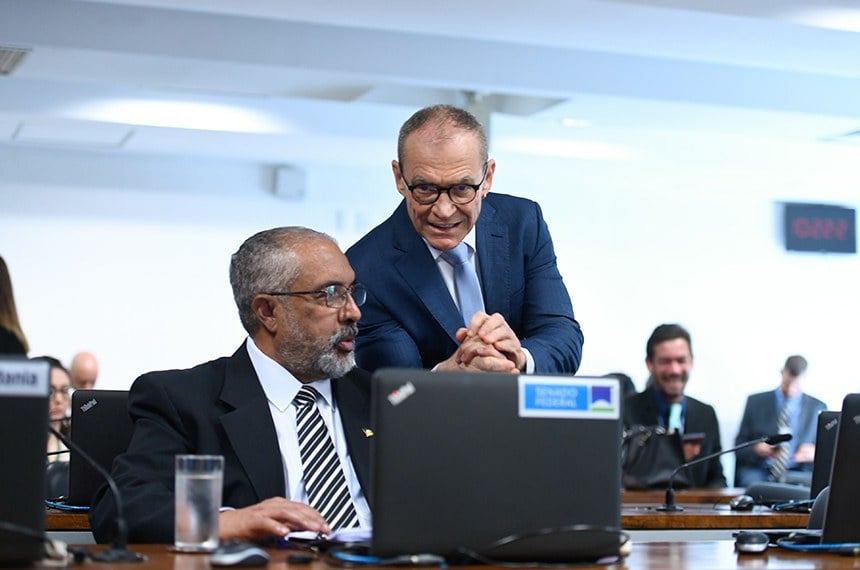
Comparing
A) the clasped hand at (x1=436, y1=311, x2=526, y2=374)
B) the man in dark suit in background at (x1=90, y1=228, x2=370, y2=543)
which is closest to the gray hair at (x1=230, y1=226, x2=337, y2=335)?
the man in dark suit in background at (x1=90, y1=228, x2=370, y2=543)

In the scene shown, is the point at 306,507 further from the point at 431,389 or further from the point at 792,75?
the point at 792,75

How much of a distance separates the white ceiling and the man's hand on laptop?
4113mm

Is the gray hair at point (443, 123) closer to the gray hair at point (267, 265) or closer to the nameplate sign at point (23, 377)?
the gray hair at point (267, 265)

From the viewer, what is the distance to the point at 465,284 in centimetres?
286

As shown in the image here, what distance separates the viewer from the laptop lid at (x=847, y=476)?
2084 mm

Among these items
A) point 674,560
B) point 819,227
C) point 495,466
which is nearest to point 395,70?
point 674,560

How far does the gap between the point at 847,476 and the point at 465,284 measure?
3.43 feet

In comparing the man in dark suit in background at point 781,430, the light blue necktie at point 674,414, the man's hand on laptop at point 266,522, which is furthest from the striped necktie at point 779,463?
the man's hand on laptop at point 266,522

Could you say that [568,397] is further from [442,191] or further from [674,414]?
[674,414]

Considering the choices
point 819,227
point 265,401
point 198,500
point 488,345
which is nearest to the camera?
point 198,500

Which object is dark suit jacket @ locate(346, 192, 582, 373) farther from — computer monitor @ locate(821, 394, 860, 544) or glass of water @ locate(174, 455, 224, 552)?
glass of water @ locate(174, 455, 224, 552)

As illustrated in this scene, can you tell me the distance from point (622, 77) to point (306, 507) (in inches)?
233

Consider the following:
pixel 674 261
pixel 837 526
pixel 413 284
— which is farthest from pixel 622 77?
pixel 837 526

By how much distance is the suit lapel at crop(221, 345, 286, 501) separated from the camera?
2408 mm
